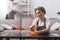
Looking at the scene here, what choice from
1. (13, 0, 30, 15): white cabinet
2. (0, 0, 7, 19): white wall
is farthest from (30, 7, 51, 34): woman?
(0, 0, 7, 19): white wall

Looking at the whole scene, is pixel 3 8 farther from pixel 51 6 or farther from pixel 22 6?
pixel 51 6

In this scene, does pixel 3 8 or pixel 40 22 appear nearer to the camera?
pixel 40 22

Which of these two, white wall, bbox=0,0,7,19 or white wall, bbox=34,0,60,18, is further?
white wall, bbox=0,0,7,19

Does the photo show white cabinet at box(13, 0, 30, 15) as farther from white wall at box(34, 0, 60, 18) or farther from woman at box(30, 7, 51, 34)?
woman at box(30, 7, 51, 34)

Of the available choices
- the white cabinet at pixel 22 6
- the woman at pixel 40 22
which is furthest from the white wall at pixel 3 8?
the woman at pixel 40 22

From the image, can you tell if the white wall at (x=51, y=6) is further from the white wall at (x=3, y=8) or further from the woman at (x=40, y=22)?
the woman at (x=40, y=22)

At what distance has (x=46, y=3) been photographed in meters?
4.77

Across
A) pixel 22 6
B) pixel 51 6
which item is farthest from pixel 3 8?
pixel 51 6

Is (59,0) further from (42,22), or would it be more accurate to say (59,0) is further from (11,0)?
(42,22)

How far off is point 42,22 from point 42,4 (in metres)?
2.20

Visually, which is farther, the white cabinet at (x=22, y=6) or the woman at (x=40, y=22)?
the white cabinet at (x=22, y=6)

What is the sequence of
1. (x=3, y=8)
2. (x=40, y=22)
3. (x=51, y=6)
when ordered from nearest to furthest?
(x=40, y=22)
(x=51, y=6)
(x=3, y=8)

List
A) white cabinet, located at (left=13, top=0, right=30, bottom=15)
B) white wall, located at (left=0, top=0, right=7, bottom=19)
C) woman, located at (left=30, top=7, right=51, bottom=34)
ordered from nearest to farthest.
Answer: woman, located at (left=30, top=7, right=51, bottom=34) → white cabinet, located at (left=13, top=0, right=30, bottom=15) → white wall, located at (left=0, top=0, right=7, bottom=19)

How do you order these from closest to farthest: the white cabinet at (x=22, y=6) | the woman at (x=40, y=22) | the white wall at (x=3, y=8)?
the woman at (x=40, y=22) < the white cabinet at (x=22, y=6) < the white wall at (x=3, y=8)
